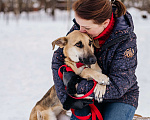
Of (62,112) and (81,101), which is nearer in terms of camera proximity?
(81,101)

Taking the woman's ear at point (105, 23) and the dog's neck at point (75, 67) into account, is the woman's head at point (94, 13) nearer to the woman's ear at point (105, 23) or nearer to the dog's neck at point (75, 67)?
the woman's ear at point (105, 23)

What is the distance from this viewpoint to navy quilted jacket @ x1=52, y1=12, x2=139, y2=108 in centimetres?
225

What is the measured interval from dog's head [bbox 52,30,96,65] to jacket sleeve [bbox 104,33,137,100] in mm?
305

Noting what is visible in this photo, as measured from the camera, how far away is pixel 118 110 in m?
2.37

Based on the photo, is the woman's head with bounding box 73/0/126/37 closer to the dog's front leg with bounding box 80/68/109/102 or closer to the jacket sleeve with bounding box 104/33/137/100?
the jacket sleeve with bounding box 104/33/137/100

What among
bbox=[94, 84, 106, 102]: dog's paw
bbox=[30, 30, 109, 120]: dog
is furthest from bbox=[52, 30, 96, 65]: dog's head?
bbox=[94, 84, 106, 102]: dog's paw

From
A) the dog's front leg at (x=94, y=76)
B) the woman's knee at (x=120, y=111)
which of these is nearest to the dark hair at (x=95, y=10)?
the dog's front leg at (x=94, y=76)

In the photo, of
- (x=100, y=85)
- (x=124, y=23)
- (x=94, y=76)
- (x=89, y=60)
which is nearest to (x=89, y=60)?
(x=89, y=60)

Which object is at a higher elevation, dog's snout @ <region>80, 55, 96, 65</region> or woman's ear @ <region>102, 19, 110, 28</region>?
woman's ear @ <region>102, 19, 110, 28</region>

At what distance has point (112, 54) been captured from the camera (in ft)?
7.78

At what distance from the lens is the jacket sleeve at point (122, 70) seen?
7.31ft

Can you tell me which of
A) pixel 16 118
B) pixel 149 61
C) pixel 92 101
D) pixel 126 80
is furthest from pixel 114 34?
pixel 149 61

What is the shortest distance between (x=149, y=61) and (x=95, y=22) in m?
5.76

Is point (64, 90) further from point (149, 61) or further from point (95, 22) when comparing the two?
point (149, 61)
